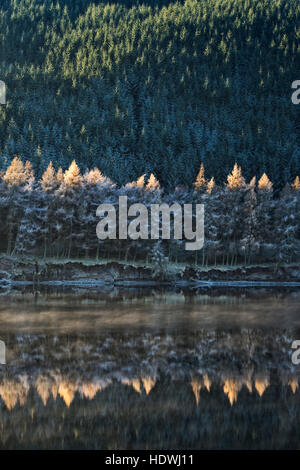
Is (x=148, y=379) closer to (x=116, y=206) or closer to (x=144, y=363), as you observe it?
(x=144, y=363)

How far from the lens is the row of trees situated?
70375 mm

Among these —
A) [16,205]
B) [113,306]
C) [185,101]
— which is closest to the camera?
[113,306]

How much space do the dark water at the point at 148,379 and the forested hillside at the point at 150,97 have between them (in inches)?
3076

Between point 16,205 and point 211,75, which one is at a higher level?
point 211,75

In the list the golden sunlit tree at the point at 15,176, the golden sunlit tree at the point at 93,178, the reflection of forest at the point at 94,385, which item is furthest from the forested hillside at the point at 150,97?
the reflection of forest at the point at 94,385

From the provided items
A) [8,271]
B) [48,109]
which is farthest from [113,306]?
[48,109]

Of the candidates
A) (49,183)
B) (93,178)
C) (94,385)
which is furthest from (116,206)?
(94,385)

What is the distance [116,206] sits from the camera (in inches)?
2990

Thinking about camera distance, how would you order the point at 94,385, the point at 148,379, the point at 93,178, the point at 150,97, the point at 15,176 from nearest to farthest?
1. the point at 94,385
2. the point at 148,379
3. the point at 15,176
4. the point at 93,178
5. the point at 150,97

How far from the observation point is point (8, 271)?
65438mm

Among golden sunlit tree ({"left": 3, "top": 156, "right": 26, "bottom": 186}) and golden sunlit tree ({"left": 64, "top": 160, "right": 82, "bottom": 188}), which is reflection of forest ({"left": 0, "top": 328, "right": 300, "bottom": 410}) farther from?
golden sunlit tree ({"left": 64, "top": 160, "right": 82, "bottom": 188})

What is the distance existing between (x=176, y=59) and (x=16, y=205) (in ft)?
401

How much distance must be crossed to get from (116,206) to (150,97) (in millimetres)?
88849
